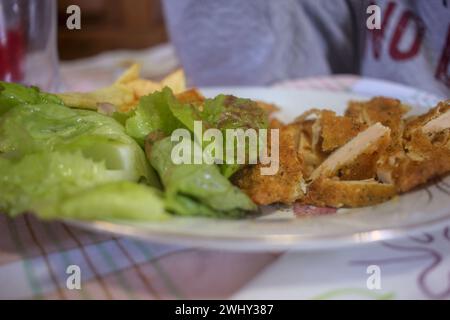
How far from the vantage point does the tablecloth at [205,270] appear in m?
0.67

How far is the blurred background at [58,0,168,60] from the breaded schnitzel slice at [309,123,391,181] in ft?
10.7

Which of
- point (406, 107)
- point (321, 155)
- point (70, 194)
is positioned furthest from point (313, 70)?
point (70, 194)

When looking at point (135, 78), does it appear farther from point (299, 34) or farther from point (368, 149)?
point (299, 34)

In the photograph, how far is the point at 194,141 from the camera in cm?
80

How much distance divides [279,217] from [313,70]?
1.61 m

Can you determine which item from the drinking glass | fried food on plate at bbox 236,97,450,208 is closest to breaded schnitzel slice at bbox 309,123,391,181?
fried food on plate at bbox 236,97,450,208

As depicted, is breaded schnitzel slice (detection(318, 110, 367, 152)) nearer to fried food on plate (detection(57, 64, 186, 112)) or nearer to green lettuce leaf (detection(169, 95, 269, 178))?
green lettuce leaf (detection(169, 95, 269, 178))

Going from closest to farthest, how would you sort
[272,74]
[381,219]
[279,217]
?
[381,219], [279,217], [272,74]

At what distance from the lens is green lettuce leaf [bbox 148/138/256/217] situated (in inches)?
26.9

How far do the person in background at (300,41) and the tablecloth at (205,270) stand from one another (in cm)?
141

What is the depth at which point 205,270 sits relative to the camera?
722 mm

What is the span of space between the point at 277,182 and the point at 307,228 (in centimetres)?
18

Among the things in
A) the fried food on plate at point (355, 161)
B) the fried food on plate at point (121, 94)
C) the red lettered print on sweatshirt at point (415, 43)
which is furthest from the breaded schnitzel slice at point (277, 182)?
the red lettered print on sweatshirt at point (415, 43)

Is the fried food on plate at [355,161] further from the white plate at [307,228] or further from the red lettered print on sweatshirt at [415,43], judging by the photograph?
the red lettered print on sweatshirt at [415,43]
